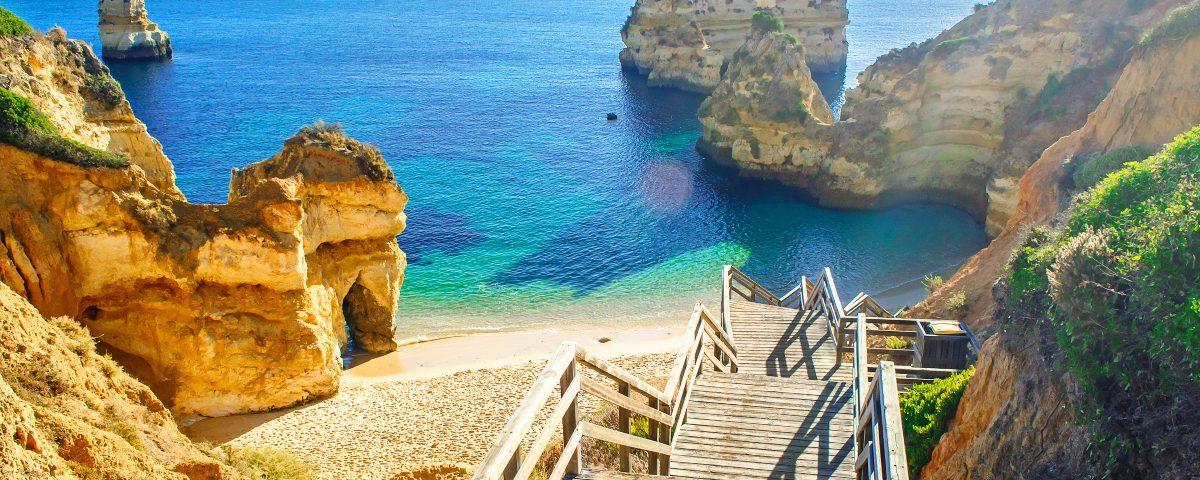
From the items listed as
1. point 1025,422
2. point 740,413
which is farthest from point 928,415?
point 1025,422

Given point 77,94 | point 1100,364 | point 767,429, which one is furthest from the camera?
point 77,94

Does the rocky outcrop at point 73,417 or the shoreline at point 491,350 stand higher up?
the shoreline at point 491,350

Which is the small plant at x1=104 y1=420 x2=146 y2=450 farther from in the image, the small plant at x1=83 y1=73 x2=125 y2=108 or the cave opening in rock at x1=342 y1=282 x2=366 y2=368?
the cave opening in rock at x1=342 y1=282 x2=366 y2=368

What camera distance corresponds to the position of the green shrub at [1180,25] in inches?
705

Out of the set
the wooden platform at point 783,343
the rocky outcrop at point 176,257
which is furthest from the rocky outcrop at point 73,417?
the wooden platform at point 783,343

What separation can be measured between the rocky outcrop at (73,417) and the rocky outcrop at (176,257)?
4.84 m

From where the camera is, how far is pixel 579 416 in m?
7.38

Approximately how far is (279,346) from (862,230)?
1222 inches

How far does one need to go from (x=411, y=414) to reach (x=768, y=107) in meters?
33.3

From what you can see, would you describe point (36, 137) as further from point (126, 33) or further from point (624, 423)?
point (126, 33)

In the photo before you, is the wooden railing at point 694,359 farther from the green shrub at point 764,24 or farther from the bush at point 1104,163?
the green shrub at point 764,24

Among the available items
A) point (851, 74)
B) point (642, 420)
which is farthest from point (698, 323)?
point (851, 74)

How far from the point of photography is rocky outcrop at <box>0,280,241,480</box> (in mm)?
8375

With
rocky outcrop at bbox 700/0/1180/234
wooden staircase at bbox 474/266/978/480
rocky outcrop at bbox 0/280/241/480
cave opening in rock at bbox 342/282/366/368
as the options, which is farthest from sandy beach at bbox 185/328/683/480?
rocky outcrop at bbox 700/0/1180/234
